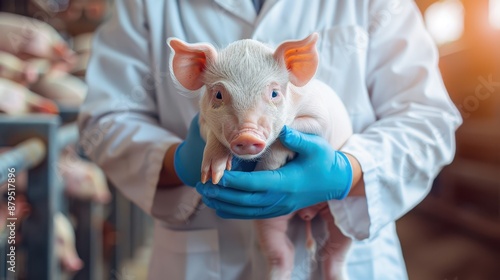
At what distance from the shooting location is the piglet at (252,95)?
0.50 m

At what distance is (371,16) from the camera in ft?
2.63

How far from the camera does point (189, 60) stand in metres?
0.54

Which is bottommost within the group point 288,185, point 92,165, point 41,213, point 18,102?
point 92,165

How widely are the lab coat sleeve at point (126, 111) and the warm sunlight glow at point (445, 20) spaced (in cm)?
112

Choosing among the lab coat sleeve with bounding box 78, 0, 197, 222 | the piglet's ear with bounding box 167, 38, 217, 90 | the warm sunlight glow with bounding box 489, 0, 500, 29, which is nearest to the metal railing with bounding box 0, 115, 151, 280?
the lab coat sleeve with bounding box 78, 0, 197, 222

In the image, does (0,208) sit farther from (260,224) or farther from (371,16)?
(371,16)

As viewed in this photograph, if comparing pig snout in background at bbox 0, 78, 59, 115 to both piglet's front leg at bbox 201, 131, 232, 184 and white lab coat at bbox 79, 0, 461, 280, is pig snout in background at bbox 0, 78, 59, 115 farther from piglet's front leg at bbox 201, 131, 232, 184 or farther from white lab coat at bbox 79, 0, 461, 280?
piglet's front leg at bbox 201, 131, 232, 184

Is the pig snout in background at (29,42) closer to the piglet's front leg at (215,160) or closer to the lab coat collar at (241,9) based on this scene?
the lab coat collar at (241,9)

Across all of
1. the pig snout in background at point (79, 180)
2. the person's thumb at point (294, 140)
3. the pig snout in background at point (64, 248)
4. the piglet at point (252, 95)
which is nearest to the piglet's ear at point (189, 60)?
the piglet at point (252, 95)

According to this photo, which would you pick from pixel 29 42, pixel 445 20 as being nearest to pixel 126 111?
pixel 29 42

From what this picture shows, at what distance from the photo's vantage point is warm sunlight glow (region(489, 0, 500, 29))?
1.33 m

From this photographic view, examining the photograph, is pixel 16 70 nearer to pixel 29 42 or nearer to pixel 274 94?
pixel 29 42

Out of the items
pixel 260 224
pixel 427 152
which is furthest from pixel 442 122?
pixel 260 224

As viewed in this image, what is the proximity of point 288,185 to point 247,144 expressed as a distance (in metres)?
0.15
